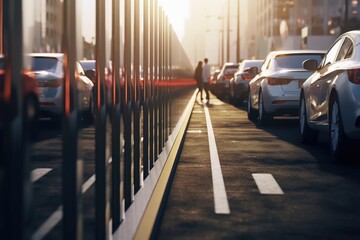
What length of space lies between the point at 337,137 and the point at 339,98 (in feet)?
1.72

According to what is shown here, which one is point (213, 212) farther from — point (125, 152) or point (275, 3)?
point (275, 3)

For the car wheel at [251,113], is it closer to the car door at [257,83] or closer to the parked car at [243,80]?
the car door at [257,83]

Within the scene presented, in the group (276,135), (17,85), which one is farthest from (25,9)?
(276,135)

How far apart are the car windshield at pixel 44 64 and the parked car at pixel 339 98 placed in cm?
631

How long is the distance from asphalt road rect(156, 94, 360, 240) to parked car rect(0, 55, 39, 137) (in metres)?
2.92

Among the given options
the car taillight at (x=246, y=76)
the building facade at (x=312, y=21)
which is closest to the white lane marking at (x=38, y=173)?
the car taillight at (x=246, y=76)

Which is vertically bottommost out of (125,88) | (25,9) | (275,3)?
(125,88)

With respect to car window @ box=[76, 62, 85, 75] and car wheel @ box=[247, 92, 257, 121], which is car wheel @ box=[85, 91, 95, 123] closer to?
car window @ box=[76, 62, 85, 75]

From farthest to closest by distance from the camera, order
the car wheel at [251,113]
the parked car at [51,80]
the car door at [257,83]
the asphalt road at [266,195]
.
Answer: the car wheel at [251,113], the car door at [257,83], the asphalt road at [266,195], the parked car at [51,80]

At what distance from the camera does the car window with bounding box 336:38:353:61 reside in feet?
34.9

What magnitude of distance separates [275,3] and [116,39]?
316ft

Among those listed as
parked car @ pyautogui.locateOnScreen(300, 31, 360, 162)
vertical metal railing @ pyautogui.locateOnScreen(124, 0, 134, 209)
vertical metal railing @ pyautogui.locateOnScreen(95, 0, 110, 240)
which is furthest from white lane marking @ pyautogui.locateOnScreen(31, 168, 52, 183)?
parked car @ pyautogui.locateOnScreen(300, 31, 360, 162)

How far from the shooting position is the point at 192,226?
20.8ft

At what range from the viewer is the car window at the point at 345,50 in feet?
34.9
